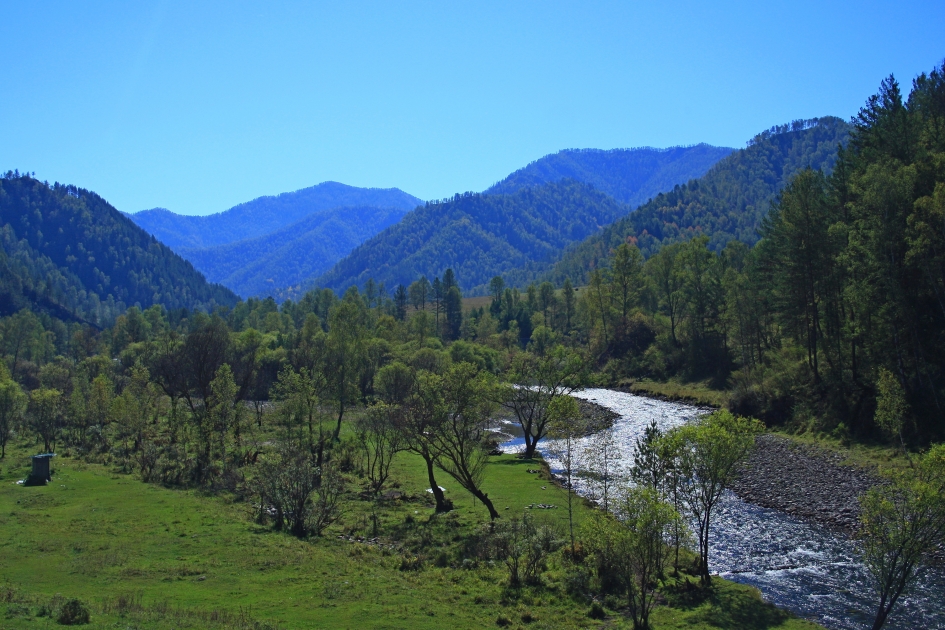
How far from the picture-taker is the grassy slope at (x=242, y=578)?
75.7 feet

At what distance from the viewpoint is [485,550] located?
109 feet

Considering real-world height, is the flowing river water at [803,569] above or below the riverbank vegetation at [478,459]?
below

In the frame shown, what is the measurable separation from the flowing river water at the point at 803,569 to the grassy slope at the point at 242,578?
2.34 meters

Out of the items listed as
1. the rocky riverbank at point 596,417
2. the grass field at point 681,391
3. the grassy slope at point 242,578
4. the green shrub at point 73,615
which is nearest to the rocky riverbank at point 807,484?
the grassy slope at point 242,578

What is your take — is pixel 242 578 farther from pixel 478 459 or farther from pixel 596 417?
pixel 596 417

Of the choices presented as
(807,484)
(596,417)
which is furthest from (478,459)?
(596,417)

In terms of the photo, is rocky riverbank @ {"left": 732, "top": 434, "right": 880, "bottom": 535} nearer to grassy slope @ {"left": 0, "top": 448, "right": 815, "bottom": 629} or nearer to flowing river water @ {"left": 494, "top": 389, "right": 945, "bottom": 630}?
flowing river water @ {"left": 494, "top": 389, "right": 945, "bottom": 630}

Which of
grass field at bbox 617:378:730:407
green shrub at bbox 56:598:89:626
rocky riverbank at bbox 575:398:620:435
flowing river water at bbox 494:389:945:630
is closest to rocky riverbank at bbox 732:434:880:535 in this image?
flowing river water at bbox 494:389:945:630

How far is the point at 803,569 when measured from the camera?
31219mm

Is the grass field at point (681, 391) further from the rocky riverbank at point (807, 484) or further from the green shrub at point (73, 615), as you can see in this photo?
the green shrub at point (73, 615)

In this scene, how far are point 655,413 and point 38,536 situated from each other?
64774 millimetres

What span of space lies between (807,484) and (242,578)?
124ft

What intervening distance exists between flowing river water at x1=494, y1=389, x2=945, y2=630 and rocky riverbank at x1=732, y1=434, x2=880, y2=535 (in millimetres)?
1364

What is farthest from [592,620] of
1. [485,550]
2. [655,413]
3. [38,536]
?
[655,413]
